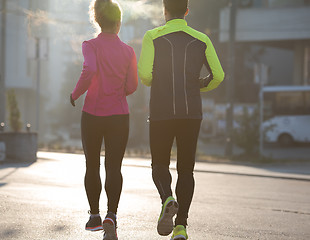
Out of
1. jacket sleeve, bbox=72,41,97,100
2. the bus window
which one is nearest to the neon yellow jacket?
jacket sleeve, bbox=72,41,97,100

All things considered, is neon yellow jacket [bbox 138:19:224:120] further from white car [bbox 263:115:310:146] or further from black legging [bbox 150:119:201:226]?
white car [bbox 263:115:310:146]

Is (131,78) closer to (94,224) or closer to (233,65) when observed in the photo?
(94,224)

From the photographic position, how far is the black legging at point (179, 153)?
4.89 meters

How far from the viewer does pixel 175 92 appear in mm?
4844

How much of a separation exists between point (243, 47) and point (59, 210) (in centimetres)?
3179

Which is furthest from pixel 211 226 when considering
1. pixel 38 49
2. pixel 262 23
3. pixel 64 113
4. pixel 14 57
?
pixel 64 113

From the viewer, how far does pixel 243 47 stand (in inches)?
1490

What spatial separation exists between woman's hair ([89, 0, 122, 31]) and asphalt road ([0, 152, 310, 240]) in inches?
73.2

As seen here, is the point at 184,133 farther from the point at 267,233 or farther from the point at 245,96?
the point at 245,96

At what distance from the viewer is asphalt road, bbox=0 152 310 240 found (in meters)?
5.97

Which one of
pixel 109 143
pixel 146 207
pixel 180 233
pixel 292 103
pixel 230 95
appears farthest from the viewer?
pixel 292 103

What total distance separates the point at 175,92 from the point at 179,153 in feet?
1.62

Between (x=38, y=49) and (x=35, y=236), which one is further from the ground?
(x=38, y=49)

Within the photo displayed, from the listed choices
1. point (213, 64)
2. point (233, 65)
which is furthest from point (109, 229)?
point (233, 65)
